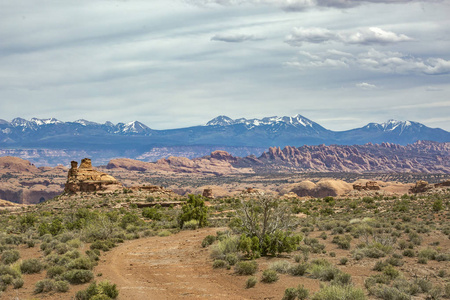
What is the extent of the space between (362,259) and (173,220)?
25.9 meters

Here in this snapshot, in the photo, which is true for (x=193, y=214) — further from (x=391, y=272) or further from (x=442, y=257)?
(x=391, y=272)

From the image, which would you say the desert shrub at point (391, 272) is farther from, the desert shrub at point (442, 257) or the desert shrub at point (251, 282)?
the desert shrub at point (251, 282)

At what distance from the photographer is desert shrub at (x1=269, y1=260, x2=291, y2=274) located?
20.0 m

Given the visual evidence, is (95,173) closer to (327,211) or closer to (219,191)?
(327,211)

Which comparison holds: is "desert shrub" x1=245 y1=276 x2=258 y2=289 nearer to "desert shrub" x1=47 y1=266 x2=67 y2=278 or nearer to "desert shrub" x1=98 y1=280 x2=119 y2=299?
"desert shrub" x1=98 y1=280 x2=119 y2=299

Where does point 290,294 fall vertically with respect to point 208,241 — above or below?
above

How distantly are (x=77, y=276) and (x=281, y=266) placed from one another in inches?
368

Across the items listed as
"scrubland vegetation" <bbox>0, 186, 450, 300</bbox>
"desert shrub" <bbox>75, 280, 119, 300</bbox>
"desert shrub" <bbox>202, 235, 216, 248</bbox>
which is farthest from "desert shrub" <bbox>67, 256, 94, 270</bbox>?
"desert shrub" <bbox>202, 235, 216, 248</bbox>

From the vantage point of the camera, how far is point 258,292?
1742 centimetres

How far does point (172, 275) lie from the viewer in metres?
21.1

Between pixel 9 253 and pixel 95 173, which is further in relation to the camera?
pixel 95 173

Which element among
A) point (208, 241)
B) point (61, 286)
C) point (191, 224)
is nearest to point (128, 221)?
point (191, 224)

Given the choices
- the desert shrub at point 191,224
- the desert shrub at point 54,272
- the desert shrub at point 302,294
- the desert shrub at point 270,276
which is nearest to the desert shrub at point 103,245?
Result: the desert shrub at point 54,272

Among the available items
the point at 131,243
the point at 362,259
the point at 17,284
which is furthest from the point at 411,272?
the point at 131,243
